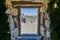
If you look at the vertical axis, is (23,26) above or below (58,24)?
below

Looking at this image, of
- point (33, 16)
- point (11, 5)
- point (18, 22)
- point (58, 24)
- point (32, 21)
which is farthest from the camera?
point (32, 21)

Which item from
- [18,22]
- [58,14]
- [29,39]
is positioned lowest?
[29,39]

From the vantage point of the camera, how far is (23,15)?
12.5m

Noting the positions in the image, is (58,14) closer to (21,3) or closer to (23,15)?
(21,3)

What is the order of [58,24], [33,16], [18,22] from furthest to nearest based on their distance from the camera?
1. [33,16]
2. [18,22]
3. [58,24]

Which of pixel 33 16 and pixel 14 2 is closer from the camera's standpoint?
pixel 14 2

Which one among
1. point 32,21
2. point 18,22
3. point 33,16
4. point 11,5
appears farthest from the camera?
point 32,21

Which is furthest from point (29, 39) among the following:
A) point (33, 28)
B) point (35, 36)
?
point (33, 28)

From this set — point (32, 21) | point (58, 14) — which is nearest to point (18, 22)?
point (32, 21)

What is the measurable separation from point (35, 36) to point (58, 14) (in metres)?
5.74

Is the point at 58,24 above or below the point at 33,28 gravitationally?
above

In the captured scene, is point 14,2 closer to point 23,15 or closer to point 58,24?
point 23,15

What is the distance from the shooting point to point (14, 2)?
10180 millimetres

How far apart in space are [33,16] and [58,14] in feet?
20.6
